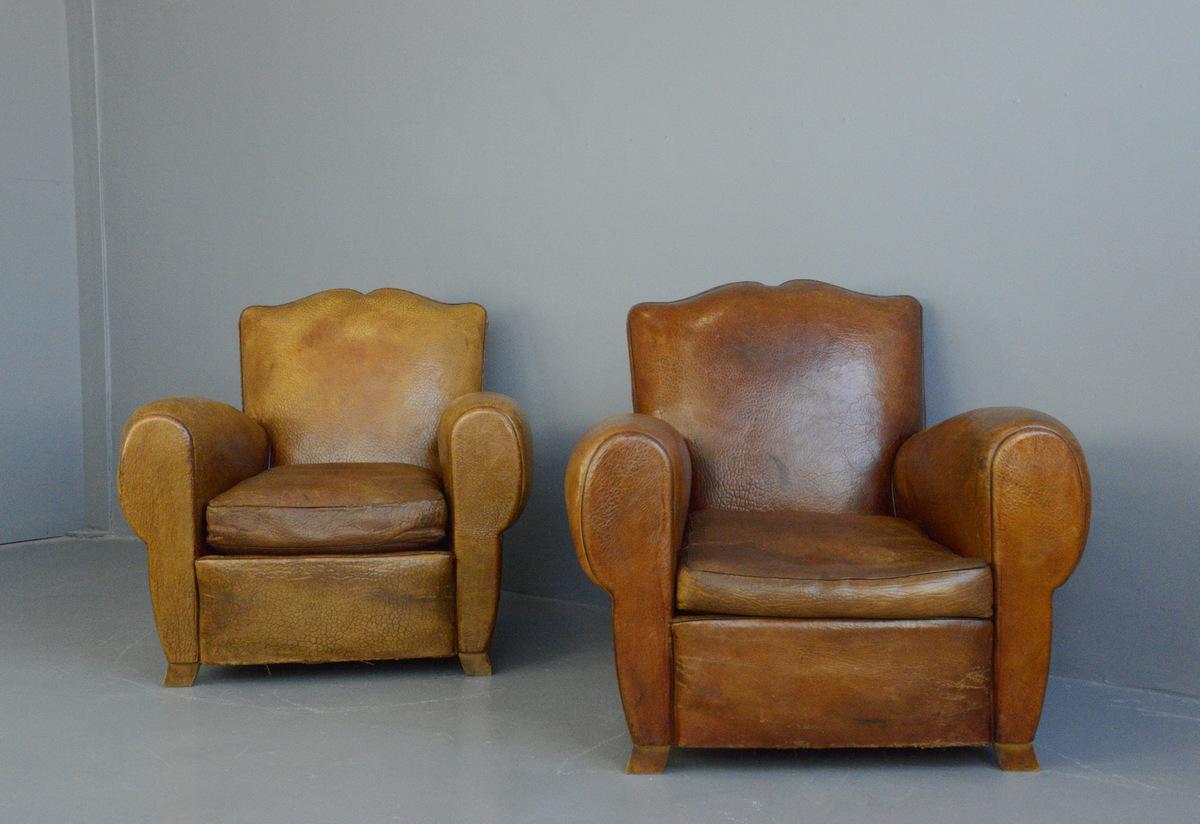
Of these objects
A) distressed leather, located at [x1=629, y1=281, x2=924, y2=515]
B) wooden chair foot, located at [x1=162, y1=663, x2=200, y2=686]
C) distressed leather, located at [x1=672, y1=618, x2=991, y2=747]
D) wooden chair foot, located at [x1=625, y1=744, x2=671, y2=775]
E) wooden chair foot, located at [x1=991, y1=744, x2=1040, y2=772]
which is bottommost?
wooden chair foot, located at [x1=162, y1=663, x2=200, y2=686]

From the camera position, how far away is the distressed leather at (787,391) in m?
2.74

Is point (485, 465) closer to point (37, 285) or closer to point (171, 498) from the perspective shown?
point (171, 498)

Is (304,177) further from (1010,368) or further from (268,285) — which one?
(1010,368)

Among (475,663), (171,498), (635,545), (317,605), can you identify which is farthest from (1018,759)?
(171,498)

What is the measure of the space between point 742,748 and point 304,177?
9.06 ft

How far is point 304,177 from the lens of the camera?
418 centimetres

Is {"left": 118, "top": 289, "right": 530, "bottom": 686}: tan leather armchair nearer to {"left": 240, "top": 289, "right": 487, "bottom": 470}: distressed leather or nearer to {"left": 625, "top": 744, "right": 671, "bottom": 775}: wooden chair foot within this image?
{"left": 240, "top": 289, "right": 487, "bottom": 470}: distressed leather

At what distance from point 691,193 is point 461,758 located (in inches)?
70.3

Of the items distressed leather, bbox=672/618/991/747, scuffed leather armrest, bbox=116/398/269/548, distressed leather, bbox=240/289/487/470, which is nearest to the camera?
distressed leather, bbox=672/618/991/747

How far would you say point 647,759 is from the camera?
2.24 m

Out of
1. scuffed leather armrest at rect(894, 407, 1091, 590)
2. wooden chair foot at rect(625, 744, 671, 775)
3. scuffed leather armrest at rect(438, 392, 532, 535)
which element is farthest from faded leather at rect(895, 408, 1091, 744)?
scuffed leather armrest at rect(438, 392, 532, 535)

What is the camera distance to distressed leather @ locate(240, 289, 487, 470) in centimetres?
330

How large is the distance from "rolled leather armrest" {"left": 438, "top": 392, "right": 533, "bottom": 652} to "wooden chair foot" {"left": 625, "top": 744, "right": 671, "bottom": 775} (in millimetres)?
709

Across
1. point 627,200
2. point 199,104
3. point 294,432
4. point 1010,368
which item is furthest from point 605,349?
point 199,104
